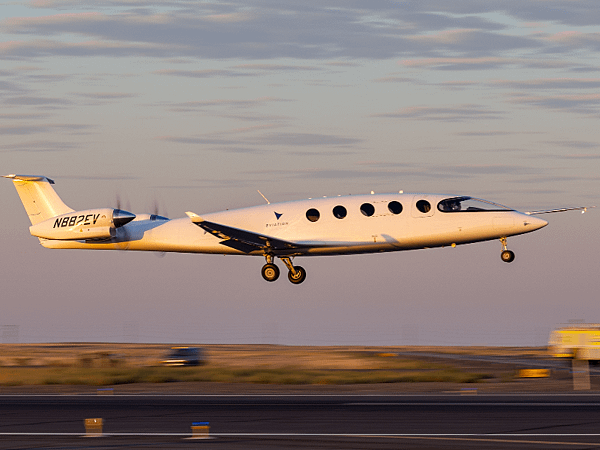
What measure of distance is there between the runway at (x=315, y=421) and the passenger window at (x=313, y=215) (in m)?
11.7

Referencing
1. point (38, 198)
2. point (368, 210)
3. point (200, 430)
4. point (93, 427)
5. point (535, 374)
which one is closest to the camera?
point (200, 430)

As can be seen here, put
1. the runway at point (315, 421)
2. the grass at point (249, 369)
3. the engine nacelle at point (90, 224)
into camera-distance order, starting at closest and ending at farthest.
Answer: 1. the runway at point (315, 421)
2. the grass at point (249, 369)
3. the engine nacelle at point (90, 224)

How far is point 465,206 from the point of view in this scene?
35812mm

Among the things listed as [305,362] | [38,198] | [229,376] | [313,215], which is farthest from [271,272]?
[38,198]

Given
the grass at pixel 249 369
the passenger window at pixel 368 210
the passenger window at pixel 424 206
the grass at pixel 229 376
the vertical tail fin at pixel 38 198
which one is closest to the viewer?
the grass at pixel 229 376

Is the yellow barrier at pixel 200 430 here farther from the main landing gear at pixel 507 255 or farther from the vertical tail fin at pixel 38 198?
the vertical tail fin at pixel 38 198

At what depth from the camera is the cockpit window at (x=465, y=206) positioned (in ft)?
117

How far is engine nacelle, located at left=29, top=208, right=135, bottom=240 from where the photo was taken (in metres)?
41.0

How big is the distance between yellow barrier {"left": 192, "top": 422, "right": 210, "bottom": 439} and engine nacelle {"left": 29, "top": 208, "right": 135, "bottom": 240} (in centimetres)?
2377

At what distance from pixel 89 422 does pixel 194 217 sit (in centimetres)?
1762

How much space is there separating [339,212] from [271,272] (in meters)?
4.83

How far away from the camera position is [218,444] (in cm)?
1688

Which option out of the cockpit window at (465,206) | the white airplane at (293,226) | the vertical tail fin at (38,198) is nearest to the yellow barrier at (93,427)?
the white airplane at (293,226)

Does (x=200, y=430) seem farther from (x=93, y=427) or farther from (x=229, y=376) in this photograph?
(x=229, y=376)
